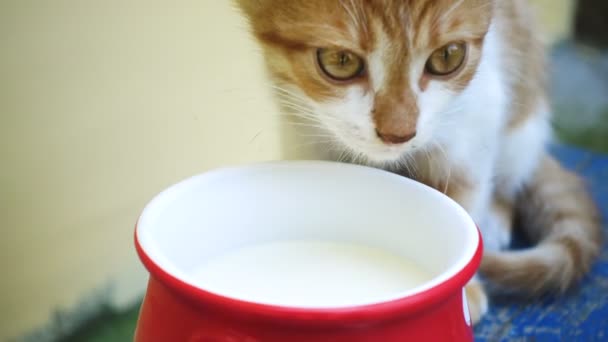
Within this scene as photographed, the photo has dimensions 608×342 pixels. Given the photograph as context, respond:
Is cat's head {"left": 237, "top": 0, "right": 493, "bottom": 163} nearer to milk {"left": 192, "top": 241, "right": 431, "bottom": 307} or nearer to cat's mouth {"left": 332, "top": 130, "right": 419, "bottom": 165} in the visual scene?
cat's mouth {"left": 332, "top": 130, "right": 419, "bottom": 165}

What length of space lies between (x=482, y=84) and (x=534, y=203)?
0.41m

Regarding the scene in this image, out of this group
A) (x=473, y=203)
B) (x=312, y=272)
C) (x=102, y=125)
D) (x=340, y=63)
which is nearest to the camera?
(x=312, y=272)

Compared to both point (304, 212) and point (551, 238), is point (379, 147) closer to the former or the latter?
point (304, 212)

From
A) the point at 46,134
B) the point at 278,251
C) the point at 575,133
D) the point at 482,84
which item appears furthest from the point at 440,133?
the point at 575,133

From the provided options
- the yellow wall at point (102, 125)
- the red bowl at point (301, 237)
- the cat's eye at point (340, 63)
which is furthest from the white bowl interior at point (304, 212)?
the yellow wall at point (102, 125)

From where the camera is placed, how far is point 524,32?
1.26m

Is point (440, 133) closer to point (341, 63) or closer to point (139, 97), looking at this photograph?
point (341, 63)

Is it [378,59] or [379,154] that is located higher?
[378,59]

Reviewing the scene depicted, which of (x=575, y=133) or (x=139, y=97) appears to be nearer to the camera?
(x=139, y=97)

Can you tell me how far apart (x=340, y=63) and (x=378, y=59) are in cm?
5

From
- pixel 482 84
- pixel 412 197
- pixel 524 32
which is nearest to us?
pixel 412 197

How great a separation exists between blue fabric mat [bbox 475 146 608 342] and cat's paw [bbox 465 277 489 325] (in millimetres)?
13

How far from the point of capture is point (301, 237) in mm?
788

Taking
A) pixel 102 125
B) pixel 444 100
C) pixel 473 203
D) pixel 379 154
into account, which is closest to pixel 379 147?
pixel 379 154
